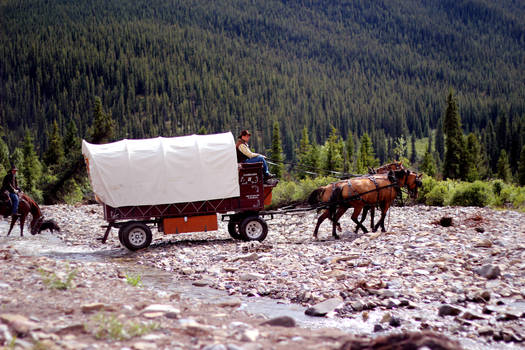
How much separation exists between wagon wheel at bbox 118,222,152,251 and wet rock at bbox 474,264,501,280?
9.74 m

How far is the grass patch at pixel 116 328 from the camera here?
6.09 meters

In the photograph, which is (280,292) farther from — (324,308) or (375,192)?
(375,192)

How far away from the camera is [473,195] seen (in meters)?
28.1

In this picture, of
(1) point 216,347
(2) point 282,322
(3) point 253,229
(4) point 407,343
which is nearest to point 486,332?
(4) point 407,343

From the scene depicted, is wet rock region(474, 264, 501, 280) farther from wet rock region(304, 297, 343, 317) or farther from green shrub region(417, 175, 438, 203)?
green shrub region(417, 175, 438, 203)

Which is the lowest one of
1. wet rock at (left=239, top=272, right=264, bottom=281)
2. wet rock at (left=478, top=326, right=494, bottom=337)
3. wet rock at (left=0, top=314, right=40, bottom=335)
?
wet rock at (left=478, top=326, right=494, bottom=337)

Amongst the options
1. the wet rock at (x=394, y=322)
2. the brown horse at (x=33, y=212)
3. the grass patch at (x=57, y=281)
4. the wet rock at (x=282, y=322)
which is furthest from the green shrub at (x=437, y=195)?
the grass patch at (x=57, y=281)

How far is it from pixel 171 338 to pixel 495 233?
11.9 metres

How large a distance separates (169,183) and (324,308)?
822cm

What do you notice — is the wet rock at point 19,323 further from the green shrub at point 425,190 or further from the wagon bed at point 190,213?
the green shrub at point 425,190

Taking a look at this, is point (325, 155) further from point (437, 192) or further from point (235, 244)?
point (235, 244)

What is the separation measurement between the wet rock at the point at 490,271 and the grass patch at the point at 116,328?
22.5ft

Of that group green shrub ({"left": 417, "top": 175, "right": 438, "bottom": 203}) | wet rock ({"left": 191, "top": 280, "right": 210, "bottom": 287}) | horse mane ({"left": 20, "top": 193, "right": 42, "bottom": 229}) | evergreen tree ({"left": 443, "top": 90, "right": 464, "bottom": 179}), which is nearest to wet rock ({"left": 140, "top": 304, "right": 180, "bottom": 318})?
wet rock ({"left": 191, "top": 280, "right": 210, "bottom": 287})

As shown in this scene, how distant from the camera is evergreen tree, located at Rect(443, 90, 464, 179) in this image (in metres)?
71.3
